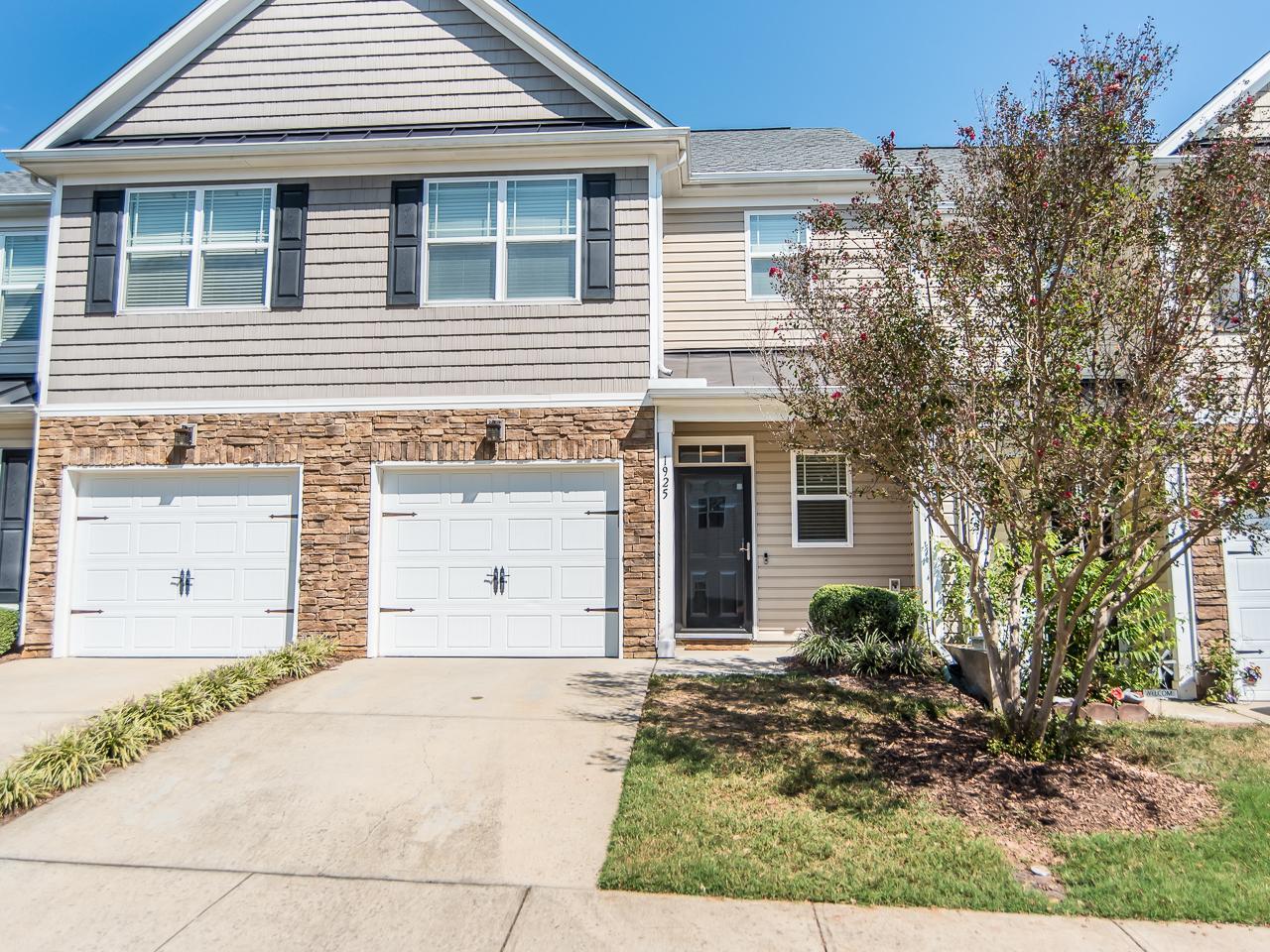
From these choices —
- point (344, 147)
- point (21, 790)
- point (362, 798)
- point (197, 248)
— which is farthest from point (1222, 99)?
point (21, 790)

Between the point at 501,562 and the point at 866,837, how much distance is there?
5.35 metres

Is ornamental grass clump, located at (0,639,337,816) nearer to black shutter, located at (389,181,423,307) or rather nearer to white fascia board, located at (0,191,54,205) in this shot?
black shutter, located at (389,181,423,307)

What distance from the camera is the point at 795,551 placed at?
9.98 m

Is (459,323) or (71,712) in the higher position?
(459,323)

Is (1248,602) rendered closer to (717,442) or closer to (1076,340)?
(1076,340)

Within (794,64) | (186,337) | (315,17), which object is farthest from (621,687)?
(315,17)

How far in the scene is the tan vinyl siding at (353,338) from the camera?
8.88 m

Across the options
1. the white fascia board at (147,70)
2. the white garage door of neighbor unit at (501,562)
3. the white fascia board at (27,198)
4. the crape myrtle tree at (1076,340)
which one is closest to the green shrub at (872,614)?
the white garage door of neighbor unit at (501,562)

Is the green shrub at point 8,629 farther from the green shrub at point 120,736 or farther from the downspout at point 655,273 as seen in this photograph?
the downspout at point 655,273

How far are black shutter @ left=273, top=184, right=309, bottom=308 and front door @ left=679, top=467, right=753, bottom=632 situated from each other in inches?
196

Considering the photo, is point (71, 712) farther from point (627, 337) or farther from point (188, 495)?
point (627, 337)

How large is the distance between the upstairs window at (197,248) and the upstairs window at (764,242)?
5.78 metres

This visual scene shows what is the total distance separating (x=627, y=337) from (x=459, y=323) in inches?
73.9

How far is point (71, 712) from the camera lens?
6.39 meters
